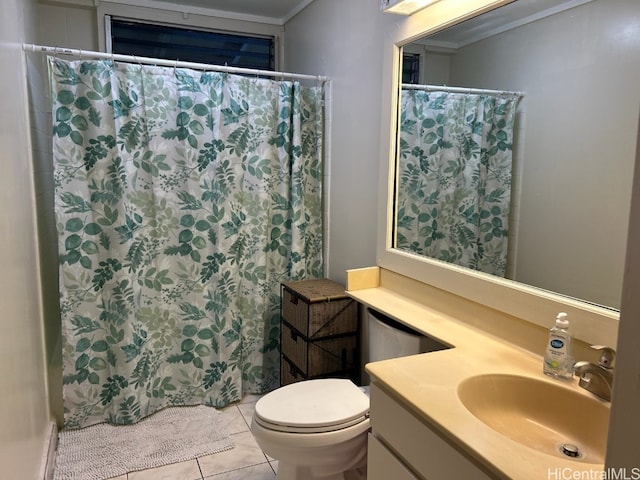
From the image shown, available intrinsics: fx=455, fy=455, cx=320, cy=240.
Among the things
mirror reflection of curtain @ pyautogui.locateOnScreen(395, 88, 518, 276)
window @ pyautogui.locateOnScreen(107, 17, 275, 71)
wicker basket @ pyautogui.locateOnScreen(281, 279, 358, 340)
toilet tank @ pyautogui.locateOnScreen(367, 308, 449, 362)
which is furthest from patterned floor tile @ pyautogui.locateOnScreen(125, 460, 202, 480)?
window @ pyautogui.locateOnScreen(107, 17, 275, 71)

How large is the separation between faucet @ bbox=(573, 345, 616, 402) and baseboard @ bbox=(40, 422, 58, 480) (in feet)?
6.72

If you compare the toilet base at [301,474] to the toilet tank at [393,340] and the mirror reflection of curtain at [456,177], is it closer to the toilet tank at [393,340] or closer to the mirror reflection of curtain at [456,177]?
the toilet tank at [393,340]

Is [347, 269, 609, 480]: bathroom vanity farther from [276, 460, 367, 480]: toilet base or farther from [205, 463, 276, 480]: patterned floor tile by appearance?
[205, 463, 276, 480]: patterned floor tile

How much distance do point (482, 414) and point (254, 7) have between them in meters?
2.75

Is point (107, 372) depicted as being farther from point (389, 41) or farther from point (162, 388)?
point (389, 41)

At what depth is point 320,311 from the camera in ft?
7.20

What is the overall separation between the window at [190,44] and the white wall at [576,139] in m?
2.10

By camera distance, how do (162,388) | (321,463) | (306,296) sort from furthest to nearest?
1. (162,388)
2. (306,296)
3. (321,463)

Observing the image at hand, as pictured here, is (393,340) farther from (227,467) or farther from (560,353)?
(227,467)

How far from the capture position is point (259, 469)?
204 cm

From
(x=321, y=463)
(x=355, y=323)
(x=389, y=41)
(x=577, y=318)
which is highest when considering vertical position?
(x=389, y=41)

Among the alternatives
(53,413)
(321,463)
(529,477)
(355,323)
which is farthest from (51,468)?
(529,477)

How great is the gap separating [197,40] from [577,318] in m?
2.87

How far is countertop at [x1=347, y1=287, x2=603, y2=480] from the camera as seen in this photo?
82 centimetres
